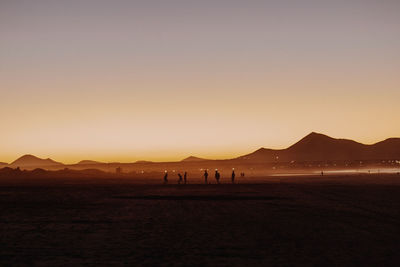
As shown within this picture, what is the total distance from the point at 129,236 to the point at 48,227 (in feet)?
17.0

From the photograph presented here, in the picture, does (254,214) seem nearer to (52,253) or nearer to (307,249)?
(307,249)

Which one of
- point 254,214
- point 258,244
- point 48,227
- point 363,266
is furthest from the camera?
point 254,214

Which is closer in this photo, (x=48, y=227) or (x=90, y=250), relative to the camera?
(x=90, y=250)

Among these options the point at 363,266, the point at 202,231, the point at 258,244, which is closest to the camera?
the point at 363,266

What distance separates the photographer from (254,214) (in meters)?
26.1

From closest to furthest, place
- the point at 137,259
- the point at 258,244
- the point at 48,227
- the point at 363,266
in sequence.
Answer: the point at 363,266, the point at 137,259, the point at 258,244, the point at 48,227

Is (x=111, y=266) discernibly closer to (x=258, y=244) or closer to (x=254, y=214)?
(x=258, y=244)

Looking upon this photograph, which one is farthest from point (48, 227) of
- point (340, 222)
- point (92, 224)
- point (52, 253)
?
point (340, 222)

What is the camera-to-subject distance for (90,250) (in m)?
15.3

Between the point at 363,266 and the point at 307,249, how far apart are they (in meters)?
2.70

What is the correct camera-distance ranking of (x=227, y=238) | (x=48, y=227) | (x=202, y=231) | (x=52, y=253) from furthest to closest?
(x=48, y=227) → (x=202, y=231) → (x=227, y=238) → (x=52, y=253)

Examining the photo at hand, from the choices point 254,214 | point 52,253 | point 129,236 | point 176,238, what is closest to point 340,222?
point 254,214

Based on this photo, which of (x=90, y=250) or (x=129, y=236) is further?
(x=129, y=236)

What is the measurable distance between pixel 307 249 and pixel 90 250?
7221 mm
